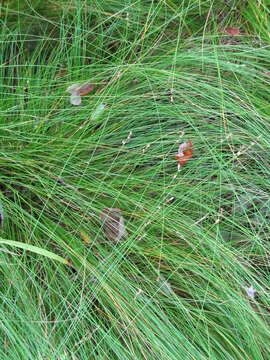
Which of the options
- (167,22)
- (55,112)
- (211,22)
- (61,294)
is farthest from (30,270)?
(211,22)

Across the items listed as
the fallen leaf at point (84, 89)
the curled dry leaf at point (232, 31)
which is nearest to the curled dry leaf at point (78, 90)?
the fallen leaf at point (84, 89)

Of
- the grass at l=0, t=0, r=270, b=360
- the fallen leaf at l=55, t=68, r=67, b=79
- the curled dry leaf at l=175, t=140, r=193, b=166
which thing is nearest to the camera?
the grass at l=0, t=0, r=270, b=360

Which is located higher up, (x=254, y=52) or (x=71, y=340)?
(x=254, y=52)

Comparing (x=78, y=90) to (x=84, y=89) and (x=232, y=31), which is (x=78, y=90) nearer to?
(x=84, y=89)

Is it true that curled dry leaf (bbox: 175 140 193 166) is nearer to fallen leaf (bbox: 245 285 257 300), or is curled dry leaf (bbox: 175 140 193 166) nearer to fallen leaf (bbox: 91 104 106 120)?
fallen leaf (bbox: 91 104 106 120)

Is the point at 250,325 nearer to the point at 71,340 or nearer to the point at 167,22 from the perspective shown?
the point at 71,340

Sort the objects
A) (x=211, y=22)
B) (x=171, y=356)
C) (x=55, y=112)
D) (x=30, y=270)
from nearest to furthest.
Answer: (x=171, y=356) < (x=30, y=270) < (x=55, y=112) < (x=211, y=22)

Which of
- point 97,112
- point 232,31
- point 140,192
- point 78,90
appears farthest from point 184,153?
point 232,31

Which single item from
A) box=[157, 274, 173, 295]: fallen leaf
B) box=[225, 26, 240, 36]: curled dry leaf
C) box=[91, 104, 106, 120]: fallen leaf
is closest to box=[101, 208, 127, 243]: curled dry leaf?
box=[157, 274, 173, 295]: fallen leaf
